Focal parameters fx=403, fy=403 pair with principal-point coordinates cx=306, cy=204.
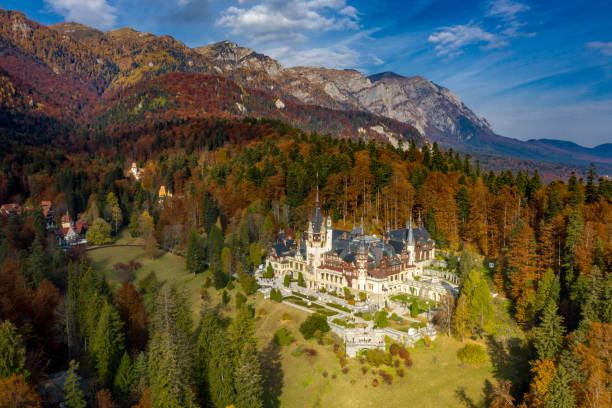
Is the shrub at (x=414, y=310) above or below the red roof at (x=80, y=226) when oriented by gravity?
below

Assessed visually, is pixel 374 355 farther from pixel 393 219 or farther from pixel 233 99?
pixel 233 99

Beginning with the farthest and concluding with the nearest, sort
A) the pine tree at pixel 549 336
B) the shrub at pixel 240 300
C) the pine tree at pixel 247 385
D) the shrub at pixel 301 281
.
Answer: the shrub at pixel 301 281 → the shrub at pixel 240 300 → the pine tree at pixel 549 336 → the pine tree at pixel 247 385

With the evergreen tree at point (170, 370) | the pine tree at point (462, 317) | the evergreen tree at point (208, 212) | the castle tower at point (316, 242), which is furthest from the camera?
the evergreen tree at point (208, 212)

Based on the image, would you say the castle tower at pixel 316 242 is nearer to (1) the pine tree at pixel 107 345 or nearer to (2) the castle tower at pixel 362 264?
(2) the castle tower at pixel 362 264

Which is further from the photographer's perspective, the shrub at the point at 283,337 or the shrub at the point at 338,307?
the shrub at the point at 338,307

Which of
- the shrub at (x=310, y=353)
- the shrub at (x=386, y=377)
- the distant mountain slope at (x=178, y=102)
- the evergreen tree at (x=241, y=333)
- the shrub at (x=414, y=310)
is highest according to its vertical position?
the distant mountain slope at (x=178, y=102)

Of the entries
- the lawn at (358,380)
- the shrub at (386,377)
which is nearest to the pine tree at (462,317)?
the lawn at (358,380)

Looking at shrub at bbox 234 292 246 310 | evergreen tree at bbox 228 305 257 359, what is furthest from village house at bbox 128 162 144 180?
evergreen tree at bbox 228 305 257 359

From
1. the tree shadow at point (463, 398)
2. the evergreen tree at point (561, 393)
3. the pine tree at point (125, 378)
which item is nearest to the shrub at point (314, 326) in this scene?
the tree shadow at point (463, 398)
